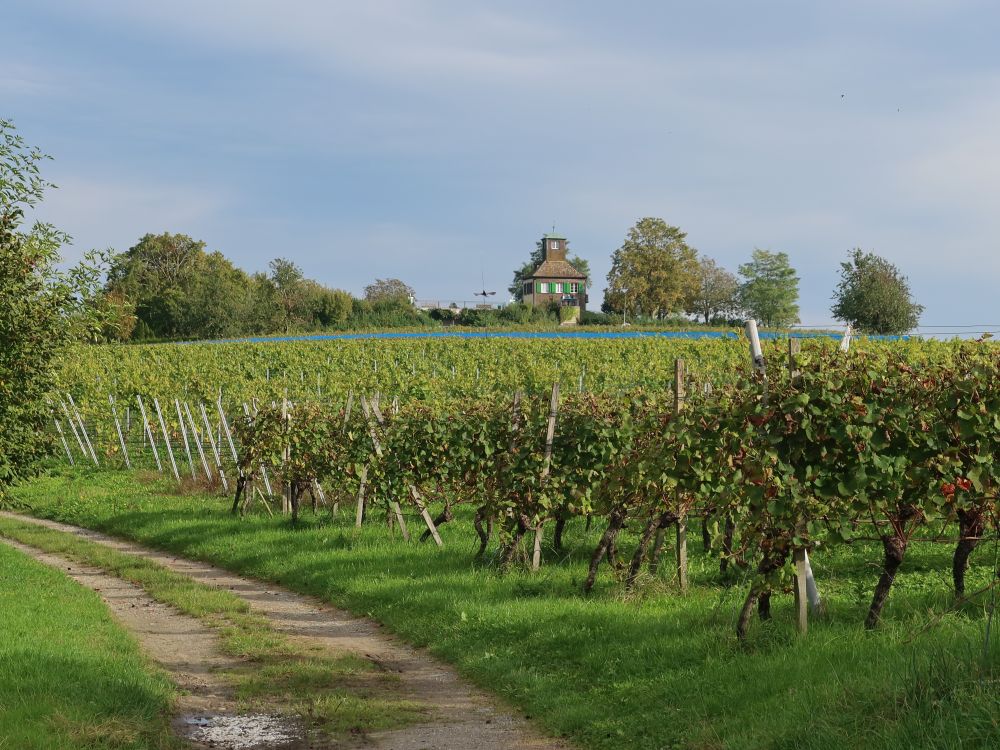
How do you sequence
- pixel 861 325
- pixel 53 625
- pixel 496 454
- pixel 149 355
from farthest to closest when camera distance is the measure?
pixel 861 325, pixel 149 355, pixel 496 454, pixel 53 625

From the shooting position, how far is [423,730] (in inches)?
291

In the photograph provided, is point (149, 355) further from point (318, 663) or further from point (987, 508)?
point (987, 508)

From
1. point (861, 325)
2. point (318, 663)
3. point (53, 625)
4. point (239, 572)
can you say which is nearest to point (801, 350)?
point (318, 663)

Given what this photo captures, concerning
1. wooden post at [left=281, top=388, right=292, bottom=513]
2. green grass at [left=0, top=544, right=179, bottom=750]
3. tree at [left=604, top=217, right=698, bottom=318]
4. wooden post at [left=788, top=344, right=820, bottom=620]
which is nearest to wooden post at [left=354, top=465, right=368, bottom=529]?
wooden post at [left=281, top=388, right=292, bottom=513]

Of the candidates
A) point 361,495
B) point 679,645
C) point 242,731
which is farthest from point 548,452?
point 242,731

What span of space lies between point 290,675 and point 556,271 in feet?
364

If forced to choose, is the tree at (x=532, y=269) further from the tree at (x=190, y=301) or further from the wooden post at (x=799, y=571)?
the wooden post at (x=799, y=571)

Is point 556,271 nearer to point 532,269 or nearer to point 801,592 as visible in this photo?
point 532,269

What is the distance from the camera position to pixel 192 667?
922cm

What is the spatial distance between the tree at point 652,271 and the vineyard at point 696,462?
74.5 metres

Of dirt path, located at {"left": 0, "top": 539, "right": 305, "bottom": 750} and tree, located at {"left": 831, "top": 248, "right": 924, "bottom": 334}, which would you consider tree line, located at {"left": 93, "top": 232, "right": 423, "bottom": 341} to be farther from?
dirt path, located at {"left": 0, "top": 539, "right": 305, "bottom": 750}

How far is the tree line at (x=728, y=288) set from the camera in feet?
252

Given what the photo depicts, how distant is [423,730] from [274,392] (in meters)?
16.5

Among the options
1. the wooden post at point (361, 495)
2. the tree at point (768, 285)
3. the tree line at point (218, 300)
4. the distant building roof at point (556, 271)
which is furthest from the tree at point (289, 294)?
Result: the wooden post at point (361, 495)
